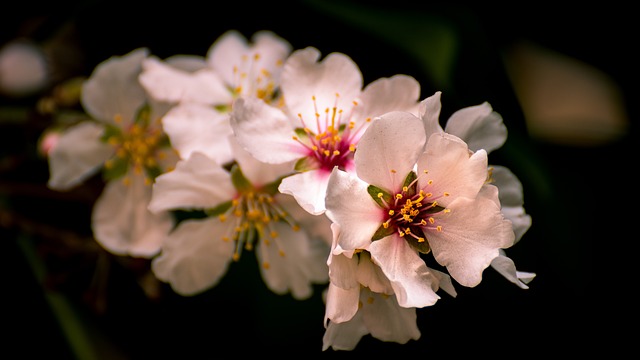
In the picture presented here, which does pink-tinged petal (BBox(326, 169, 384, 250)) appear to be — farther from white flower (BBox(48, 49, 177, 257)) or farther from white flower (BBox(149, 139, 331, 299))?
white flower (BBox(48, 49, 177, 257))

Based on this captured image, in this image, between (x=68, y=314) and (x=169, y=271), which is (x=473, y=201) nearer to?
(x=169, y=271)

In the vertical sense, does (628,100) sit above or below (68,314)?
above

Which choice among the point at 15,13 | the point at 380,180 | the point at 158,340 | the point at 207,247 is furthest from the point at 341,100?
the point at 15,13

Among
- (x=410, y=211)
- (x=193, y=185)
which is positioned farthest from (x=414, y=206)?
(x=193, y=185)

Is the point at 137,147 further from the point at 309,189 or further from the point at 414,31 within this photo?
the point at 414,31

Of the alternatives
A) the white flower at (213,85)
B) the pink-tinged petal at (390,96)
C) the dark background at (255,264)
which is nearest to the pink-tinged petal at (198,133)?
the white flower at (213,85)

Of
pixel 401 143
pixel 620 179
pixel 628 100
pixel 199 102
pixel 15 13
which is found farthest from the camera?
pixel 628 100

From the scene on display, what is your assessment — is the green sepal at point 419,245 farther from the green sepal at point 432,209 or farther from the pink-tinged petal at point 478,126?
the pink-tinged petal at point 478,126
